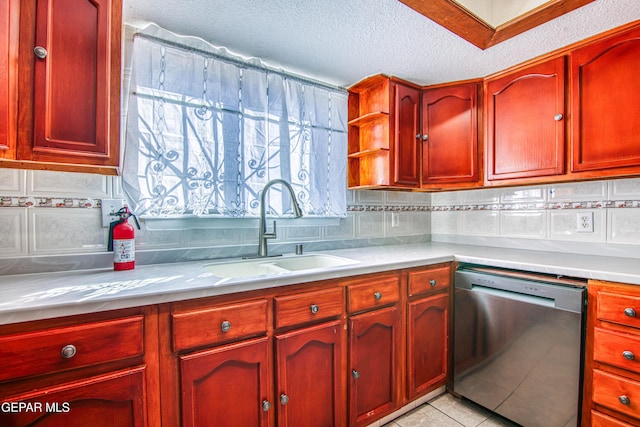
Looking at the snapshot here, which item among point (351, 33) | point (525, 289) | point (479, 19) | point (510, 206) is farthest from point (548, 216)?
point (351, 33)

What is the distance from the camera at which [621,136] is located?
148 centimetres

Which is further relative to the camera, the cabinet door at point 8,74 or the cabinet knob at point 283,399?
the cabinet knob at point 283,399

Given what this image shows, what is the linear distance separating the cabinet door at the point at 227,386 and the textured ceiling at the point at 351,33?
4.59 ft

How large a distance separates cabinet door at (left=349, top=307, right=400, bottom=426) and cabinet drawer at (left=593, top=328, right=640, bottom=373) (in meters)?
0.83

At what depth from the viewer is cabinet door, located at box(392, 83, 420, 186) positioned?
6.59ft

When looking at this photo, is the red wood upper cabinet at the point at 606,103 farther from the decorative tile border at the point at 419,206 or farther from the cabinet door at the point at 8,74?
the cabinet door at the point at 8,74

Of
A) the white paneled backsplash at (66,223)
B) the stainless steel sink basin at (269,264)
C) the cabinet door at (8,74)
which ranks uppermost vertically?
the cabinet door at (8,74)

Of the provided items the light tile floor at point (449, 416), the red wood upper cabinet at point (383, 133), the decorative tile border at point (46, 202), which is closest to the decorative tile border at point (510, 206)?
the red wood upper cabinet at point (383, 133)

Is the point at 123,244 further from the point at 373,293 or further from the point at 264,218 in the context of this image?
the point at 373,293

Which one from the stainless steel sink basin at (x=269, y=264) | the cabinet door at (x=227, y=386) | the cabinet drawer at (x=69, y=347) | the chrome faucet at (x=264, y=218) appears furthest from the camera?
the chrome faucet at (x=264, y=218)

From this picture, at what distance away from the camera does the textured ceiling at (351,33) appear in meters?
1.30

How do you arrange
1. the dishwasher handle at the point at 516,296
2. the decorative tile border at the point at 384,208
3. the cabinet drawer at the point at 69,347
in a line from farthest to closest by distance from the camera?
1. the decorative tile border at the point at 384,208
2. the dishwasher handle at the point at 516,296
3. the cabinet drawer at the point at 69,347

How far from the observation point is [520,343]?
1479 mm

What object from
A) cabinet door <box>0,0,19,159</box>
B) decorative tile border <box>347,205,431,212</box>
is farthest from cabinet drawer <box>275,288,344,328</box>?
cabinet door <box>0,0,19,159</box>
